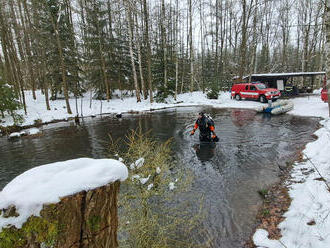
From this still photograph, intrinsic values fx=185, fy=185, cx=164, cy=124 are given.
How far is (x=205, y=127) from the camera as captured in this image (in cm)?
934

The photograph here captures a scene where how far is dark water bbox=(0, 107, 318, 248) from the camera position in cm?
453

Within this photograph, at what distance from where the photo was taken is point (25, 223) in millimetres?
1128

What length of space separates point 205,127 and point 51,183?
8.58m

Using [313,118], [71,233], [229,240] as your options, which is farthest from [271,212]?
[313,118]

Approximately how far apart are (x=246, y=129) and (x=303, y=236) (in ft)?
29.1

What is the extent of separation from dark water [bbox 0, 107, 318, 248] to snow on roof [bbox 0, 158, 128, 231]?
3.49 meters

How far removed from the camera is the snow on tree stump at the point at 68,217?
3.67ft

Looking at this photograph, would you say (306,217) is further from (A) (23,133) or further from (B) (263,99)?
(B) (263,99)

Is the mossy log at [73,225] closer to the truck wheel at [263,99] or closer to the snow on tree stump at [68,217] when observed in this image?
the snow on tree stump at [68,217]

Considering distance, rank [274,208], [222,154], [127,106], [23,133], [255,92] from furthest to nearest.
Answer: [127,106] < [255,92] < [23,133] < [222,154] < [274,208]

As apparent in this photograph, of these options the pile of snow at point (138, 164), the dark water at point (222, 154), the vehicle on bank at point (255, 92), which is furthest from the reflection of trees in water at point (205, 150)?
the vehicle on bank at point (255, 92)

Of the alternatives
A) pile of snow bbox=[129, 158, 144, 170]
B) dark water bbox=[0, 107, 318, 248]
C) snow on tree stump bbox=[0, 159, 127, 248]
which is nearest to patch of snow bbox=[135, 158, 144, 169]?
pile of snow bbox=[129, 158, 144, 170]

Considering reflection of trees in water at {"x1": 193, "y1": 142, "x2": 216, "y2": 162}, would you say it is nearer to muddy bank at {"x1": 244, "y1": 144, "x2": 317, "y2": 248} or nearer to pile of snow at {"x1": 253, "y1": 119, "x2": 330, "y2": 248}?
muddy bank at {"x1": 244, "y1": 144, "x2": 317, "y2": 248}

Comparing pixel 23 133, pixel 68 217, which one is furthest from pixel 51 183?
Answer: pixel 23 133
